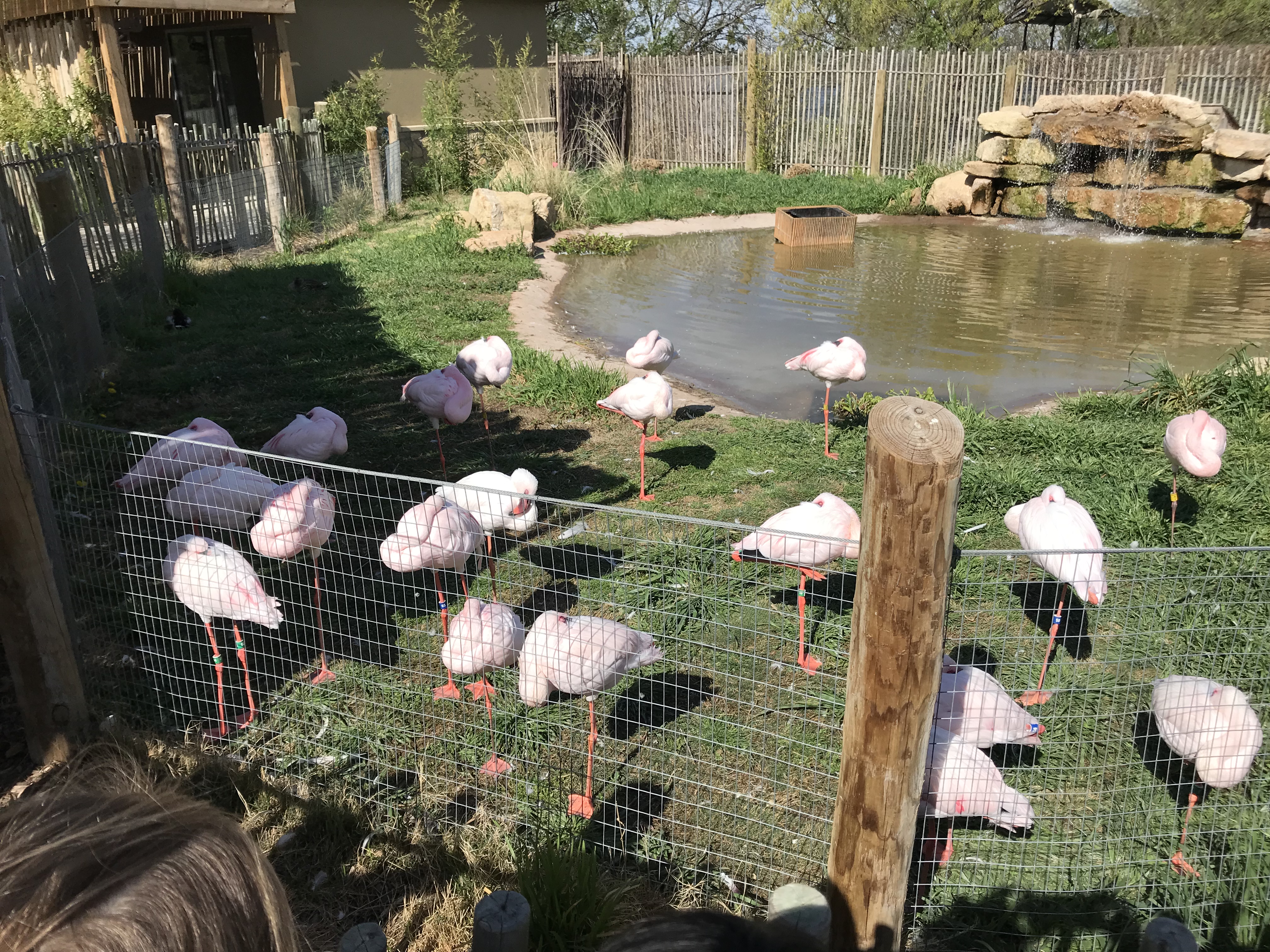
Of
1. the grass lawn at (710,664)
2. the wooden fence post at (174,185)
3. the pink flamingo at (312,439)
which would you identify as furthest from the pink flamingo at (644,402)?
the wooden fence post at (174,185)

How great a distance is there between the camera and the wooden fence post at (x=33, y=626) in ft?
10.1

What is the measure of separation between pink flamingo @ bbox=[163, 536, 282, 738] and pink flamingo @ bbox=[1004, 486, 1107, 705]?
267 cm

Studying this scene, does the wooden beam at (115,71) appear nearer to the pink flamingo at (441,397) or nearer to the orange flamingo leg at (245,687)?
the pink flamingo at (441,397)

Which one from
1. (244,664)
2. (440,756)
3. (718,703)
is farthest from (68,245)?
(718,703)

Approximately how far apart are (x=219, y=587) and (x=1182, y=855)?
3.17 meters

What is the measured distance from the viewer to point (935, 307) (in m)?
9.91

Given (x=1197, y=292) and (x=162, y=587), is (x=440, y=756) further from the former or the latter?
(x=1197, y=292)

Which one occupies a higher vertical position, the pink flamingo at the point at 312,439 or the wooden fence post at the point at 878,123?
the wooden fence post at the point at 878,123

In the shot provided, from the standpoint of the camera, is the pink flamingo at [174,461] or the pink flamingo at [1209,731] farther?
the pink flamingo at [174,461]

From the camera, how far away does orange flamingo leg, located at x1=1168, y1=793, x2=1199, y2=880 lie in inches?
110

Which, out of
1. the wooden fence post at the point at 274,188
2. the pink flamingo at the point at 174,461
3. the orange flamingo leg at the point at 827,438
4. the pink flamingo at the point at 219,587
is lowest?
the orange flamingo leg at the point at 827,438

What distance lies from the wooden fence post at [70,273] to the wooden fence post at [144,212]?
1.67m

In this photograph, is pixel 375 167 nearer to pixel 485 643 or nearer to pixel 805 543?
pixel 805 543

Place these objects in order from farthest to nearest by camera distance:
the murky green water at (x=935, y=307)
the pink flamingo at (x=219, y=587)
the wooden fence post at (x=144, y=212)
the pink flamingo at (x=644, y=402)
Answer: the wooden fence post at (x=144, y=212)
the murky green water at (x=935, y=307)
the pink flamingo at (x=644, y=402)
the pink flamingo at (x=219, y=587)
